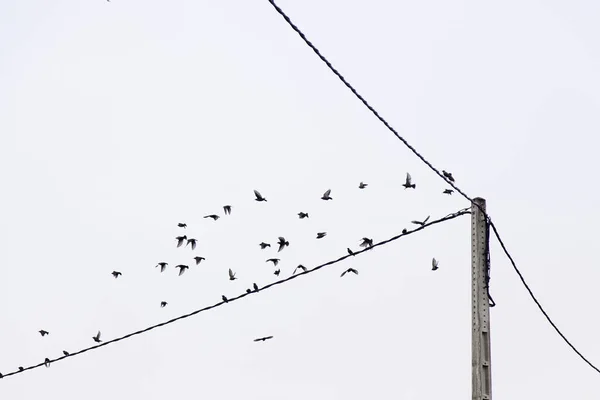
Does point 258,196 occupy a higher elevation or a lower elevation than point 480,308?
higher

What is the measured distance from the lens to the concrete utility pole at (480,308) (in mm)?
12086

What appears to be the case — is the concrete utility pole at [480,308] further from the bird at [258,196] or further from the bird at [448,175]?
the bird at [258,196]

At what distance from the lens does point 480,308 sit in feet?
41.0

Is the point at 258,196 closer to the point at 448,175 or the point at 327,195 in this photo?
the point at 327,195

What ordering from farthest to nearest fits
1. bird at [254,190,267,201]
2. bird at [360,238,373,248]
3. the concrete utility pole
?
bird at [254,190,267,201] < bird at [360,238,373,248] < the concrete utility pole

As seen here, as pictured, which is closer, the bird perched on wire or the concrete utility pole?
the concrete utility pole

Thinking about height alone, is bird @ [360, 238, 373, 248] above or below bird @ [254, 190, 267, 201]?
below

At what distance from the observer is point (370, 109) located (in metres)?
11.7

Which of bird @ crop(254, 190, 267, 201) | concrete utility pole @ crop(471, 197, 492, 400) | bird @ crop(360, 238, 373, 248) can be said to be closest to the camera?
concrete utility pole @ crop(471, 197, 492, 400)

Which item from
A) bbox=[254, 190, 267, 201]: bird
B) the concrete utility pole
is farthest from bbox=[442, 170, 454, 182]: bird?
bbox=[254, 190, 267, 201]: bird

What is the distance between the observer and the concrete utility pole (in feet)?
39.7

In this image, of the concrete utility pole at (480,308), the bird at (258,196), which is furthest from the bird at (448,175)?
the bird at (258,196)

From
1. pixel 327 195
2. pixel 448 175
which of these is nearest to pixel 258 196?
pixel 327 195

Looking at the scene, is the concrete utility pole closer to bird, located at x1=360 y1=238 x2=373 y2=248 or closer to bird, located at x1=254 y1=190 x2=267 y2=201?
bird, located at x1=360 y1=238 x2=373 y2=248
